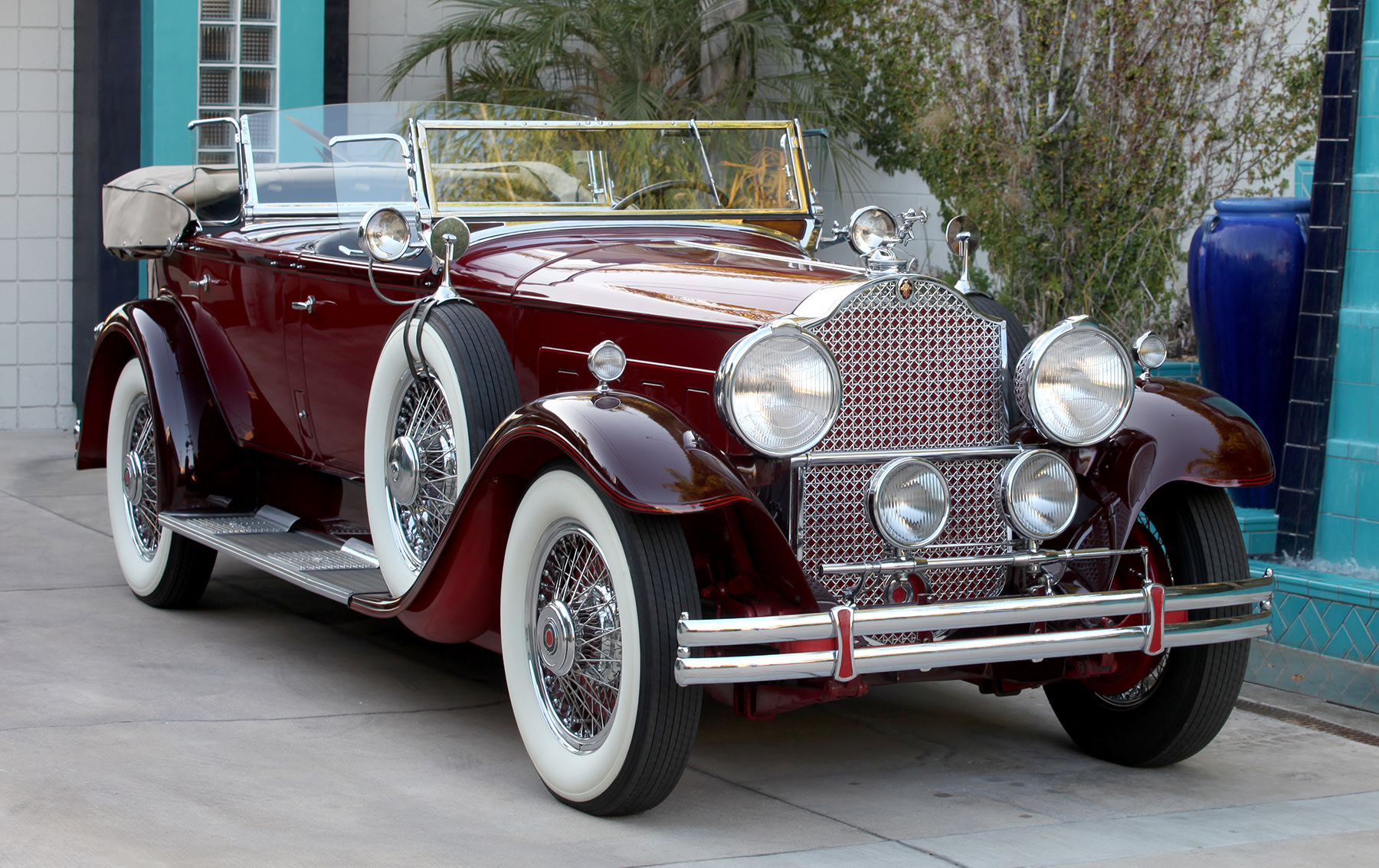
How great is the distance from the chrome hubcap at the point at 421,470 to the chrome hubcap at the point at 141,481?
152 cm

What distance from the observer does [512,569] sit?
11.3 ft

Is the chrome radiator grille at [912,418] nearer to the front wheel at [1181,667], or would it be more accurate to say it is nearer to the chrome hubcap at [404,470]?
the front wheel at [1181,667]

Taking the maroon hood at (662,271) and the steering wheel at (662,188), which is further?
the steering wheel at (662,188)

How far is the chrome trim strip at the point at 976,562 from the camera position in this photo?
3291 mm

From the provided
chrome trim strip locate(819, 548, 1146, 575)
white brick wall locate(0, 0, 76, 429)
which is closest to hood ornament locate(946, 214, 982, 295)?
chrome trim strip locate(819, 548, 1146, 575)

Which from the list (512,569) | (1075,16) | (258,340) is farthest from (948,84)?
(512,569)

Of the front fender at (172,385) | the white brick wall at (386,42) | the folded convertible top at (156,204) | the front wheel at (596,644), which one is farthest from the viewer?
the white brick wall at (386,42)

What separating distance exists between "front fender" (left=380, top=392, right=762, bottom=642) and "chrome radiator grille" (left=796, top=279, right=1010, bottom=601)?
1.04ft

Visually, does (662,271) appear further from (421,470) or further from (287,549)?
(287,549)

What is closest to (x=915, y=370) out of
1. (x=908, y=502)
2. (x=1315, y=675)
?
(x=908, y=502)

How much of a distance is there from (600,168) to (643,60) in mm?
4599

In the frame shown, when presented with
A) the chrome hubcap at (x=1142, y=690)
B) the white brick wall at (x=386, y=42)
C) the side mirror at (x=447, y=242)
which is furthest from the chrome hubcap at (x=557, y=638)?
the white brick wall at (x=386, y=42)

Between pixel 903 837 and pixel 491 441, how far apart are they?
3.96 feet

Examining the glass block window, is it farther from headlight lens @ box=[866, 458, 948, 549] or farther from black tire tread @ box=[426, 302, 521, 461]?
headlight lens @ box=[866, 458, 948, 549]
